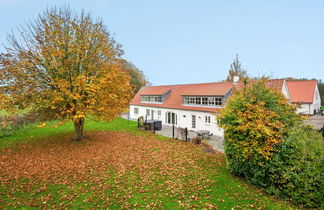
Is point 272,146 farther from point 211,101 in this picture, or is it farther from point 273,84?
point 211,101

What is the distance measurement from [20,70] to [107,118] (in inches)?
269

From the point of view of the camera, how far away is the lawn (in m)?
5.65

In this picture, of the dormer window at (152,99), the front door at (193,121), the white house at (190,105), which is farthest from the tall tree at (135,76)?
the front door at (193,121)

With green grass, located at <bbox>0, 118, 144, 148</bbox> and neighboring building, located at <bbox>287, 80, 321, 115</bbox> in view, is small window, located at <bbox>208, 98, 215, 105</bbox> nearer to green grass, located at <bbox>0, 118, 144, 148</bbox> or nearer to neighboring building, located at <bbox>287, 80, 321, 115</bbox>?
green grass, located at <bbox>0, 118, 144, 148</bbox>

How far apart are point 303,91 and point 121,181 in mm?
44232

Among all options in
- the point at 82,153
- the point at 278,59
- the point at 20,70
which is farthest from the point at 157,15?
the point at 82,153

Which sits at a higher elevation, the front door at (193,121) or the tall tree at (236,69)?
the tall tree at (236,69)

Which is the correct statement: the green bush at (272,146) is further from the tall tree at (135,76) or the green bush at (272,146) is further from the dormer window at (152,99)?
the tall tree at (135,76)

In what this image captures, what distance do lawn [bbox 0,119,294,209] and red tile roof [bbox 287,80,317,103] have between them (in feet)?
116

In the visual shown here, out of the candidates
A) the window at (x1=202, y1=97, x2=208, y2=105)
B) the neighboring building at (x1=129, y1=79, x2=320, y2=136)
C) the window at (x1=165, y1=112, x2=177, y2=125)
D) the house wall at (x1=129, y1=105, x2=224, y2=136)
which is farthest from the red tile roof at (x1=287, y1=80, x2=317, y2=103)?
the window at (x1=165, y1=112, x2=177, y2=125)

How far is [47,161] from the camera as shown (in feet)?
30.9

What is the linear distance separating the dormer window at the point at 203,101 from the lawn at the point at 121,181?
9.43 m

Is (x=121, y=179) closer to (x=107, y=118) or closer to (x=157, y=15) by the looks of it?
(x=107, y=118)

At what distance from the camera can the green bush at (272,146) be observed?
548 cm
